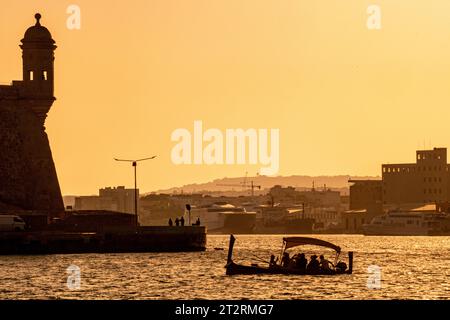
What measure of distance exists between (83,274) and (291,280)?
17631 millimetres

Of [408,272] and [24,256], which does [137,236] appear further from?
[408,272]

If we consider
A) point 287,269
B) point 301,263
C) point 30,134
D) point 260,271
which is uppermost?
point 30,134

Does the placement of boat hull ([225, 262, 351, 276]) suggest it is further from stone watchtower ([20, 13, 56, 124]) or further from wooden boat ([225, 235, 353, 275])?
stone watchtower ([20, 13, 56, 124])

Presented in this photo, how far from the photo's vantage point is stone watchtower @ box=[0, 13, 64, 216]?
13888 centimetres

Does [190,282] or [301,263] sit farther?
[301,263]

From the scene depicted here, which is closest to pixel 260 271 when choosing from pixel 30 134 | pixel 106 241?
pixel 106 241

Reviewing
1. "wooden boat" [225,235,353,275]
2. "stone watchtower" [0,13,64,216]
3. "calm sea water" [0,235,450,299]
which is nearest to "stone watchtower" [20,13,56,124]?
"stone watchtower" [0,13,64,216]

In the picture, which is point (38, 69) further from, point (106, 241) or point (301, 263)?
point (301, 263)

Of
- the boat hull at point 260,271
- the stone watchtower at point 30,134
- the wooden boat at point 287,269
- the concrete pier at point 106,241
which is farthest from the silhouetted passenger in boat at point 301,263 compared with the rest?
the stone watchtower at point 30,134

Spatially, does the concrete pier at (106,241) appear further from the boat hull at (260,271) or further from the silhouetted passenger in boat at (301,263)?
the silhouetted passenger in boat at (301,263)

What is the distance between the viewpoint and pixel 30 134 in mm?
141125

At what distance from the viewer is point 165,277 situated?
86.8 meters

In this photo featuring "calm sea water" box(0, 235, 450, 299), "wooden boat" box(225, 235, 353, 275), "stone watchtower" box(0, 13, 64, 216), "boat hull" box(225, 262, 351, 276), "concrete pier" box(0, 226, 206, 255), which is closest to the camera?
"calm sea water" box(0, 235, 450, 299)
